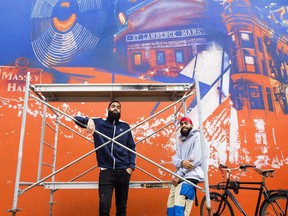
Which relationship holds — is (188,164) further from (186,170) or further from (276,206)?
(276,206)

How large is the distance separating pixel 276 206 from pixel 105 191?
2.68 metres

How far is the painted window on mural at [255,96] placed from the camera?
677 centimetres

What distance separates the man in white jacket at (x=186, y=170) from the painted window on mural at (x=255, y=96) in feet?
8.38

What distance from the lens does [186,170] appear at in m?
4.54

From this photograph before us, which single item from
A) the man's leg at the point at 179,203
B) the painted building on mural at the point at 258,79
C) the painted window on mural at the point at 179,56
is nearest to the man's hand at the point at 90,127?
the man's leg at the point at 179,203

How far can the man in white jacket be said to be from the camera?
4395mm

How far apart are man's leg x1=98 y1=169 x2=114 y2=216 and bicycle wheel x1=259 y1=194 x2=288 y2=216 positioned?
2474 mm

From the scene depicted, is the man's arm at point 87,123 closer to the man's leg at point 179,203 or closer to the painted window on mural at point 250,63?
the man's leg at point 179,203

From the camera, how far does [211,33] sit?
7.29 meters

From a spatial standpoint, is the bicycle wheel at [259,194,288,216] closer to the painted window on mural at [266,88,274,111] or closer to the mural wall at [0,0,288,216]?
the mural wall at [0,0,288,216]

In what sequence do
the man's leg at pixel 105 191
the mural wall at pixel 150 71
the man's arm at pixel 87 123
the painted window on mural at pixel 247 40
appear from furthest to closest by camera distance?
the painted window on mural at pixel 247 40
the mural wall at pixel 150 71
the man's arm at pixel 87 123
the man's leg at pixel 105 191

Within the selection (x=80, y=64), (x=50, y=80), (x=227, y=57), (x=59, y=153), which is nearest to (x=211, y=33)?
(x=227, y=57)

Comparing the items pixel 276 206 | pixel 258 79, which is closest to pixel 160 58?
pixel 258 79

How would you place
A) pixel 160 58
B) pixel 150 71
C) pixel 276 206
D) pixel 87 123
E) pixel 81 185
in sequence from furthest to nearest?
pixel 160 58
pixel 150 71
pixel 276 206
pixel 81 185
pixel 87 123
